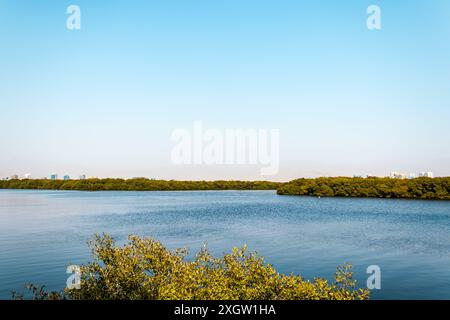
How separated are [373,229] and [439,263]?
27.4 meters

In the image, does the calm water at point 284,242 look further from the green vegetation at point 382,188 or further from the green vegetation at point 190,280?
the green vegetation at point 382,188

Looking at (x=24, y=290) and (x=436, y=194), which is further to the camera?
(x=436, y=194)

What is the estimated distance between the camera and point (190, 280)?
16.8 metres

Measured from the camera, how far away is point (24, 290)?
111 feet

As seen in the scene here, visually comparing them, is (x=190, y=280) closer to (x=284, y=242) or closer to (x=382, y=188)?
(x=284, y=242)

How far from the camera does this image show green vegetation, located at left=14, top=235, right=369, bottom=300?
1627 cm

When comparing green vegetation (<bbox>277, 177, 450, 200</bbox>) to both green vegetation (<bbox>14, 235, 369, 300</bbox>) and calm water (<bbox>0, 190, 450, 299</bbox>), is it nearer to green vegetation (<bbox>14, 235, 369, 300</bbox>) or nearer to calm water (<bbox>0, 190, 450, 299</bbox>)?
calm water (<bbox>0, 190, 450, 299</bbox>)

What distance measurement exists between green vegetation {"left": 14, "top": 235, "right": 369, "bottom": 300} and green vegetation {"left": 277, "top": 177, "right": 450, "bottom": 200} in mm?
152970

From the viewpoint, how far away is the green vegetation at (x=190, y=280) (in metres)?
16.3

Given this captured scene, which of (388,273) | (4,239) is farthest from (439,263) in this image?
(4,239)

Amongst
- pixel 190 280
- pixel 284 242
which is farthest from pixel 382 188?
pixel 190 280

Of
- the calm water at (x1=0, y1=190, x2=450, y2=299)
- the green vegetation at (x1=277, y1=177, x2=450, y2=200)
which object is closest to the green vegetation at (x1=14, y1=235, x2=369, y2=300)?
the calm water at (x1=0, y1=190, x2=450, y2=299)

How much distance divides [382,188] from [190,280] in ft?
549
